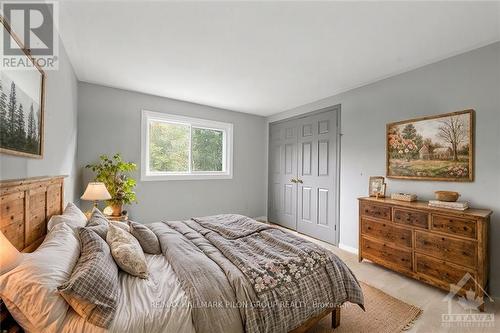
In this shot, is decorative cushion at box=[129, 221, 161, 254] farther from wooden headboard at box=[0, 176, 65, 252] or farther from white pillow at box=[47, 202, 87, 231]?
wooden headboard at box=[0, 176, 65, 252]

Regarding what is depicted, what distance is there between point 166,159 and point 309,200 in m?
2.68

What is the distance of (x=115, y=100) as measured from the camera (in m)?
3.38

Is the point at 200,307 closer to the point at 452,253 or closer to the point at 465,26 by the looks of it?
the point at 452,253

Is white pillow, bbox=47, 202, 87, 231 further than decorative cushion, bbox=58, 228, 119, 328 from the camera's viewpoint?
Yes

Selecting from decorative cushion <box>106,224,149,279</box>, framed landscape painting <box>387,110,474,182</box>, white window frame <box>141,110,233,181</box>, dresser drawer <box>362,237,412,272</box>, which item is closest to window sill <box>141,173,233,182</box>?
white window frame <box>141,110,233,181</box>

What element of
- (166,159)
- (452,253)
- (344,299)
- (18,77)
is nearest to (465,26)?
(452,253)

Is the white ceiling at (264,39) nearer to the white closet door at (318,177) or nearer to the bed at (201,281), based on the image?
the white closet door at (318,177)

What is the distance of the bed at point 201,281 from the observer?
41.8 inches

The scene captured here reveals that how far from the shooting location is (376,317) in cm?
185

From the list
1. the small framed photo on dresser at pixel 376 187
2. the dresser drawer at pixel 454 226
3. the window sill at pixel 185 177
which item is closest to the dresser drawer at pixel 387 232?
the dresser drawer at pixel 454 226

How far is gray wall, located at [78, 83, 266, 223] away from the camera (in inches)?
127

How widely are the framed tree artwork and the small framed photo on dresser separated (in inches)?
135

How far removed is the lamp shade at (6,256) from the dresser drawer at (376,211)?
121 inches

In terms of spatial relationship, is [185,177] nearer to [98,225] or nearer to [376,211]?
[98,225]
